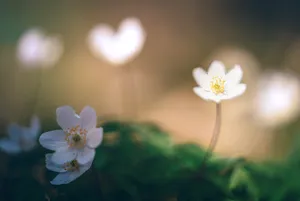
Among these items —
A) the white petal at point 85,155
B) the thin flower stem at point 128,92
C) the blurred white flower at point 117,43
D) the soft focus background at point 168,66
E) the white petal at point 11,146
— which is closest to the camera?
the white petal at point 85,155

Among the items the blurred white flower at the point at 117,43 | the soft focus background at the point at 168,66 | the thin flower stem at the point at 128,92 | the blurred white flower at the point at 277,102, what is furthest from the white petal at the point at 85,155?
the thin flower stem at the point at 128,92

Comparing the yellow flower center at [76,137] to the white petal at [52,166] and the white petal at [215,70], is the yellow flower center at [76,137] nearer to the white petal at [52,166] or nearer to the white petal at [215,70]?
the white petal at [52,166]

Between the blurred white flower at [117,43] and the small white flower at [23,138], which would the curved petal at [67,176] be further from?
the blurred white flower at [117,43]

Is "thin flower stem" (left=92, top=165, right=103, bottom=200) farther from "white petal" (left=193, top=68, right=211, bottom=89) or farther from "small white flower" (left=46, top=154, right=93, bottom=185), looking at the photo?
"white petal" (left=193, top=68, right=211, bottom=89)

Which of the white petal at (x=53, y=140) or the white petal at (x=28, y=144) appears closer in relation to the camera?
the white petal at (x=53, y=140)

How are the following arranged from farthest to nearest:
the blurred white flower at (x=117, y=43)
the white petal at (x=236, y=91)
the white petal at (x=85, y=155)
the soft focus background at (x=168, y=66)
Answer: the soft focus background at (x=168, y=66) → the blurred white flower at (x=117, y=43) → the white petal at (x=236, y=91) → the white petal at (x=85, y=155)

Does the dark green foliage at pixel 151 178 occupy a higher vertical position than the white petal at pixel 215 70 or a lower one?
lower

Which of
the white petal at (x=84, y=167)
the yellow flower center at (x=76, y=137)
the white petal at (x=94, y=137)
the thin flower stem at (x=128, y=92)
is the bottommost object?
the thin flower stem at (x=128, y=92)

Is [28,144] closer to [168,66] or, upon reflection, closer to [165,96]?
[165,96]
